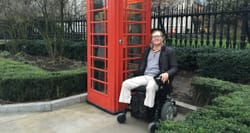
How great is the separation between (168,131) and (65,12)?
6858 mm

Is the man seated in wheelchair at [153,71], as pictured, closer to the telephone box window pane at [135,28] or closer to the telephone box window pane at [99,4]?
the telephone box window pane at [135,28]

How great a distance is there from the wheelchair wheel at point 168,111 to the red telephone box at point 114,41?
938 millimetres

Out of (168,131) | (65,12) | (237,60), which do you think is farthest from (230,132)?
(65,12)

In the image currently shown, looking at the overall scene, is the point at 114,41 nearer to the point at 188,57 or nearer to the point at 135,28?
the point at 135,28

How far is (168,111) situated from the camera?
357 centimetres

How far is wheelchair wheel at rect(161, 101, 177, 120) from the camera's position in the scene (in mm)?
3467

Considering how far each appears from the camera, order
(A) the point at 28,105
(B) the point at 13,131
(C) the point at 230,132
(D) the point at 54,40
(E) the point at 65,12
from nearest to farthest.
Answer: (C) the point at 230,132 < (B) the point at 13,131 < (A) the point at 28,105 < (D) the point at 54,40 < (E) the point at 65,12

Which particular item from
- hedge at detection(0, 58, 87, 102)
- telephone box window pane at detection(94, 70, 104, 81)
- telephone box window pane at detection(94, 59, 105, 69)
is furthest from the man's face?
hedge at detection(0, 58, 87, 102)

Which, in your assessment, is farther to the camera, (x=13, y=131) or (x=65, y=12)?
(x=65, y=12)

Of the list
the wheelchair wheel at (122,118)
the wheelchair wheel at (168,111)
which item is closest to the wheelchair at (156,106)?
the wheelchair wheel at (168,111)

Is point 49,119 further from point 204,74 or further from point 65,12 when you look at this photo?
point 65,12

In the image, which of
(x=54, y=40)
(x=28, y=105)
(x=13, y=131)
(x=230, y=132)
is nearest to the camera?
(x=230, y=132)

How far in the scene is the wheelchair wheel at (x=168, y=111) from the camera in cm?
347

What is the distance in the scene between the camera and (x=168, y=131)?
6.72ft
